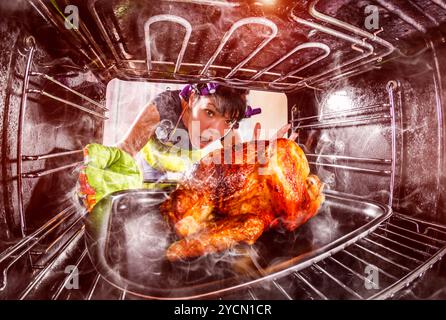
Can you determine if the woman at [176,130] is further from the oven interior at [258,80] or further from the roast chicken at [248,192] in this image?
the roast chicken at [248,192]

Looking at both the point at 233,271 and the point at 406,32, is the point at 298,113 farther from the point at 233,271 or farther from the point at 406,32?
the point at 233,271

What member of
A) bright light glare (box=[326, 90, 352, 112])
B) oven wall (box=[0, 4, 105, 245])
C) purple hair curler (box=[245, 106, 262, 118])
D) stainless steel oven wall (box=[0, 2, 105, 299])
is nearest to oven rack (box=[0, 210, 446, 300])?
stainless steel oven wall (box=[0, 2, 105, 299])

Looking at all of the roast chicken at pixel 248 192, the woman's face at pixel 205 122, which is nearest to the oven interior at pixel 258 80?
the roast chicken at pixel 248 192

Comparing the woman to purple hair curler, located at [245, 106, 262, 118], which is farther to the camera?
purple hair curler, located at [245, 106, 262, 118]

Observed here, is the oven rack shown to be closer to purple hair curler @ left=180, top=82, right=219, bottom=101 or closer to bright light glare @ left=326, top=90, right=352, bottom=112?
bright light glare @ left=326, top=90, right=352, bottom=112

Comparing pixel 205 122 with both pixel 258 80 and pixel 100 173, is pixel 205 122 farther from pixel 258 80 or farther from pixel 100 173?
pixel 100 173

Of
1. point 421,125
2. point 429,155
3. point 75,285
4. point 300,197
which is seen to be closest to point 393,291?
point 300,197

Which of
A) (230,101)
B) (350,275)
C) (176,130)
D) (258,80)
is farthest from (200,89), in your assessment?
(350,275)
